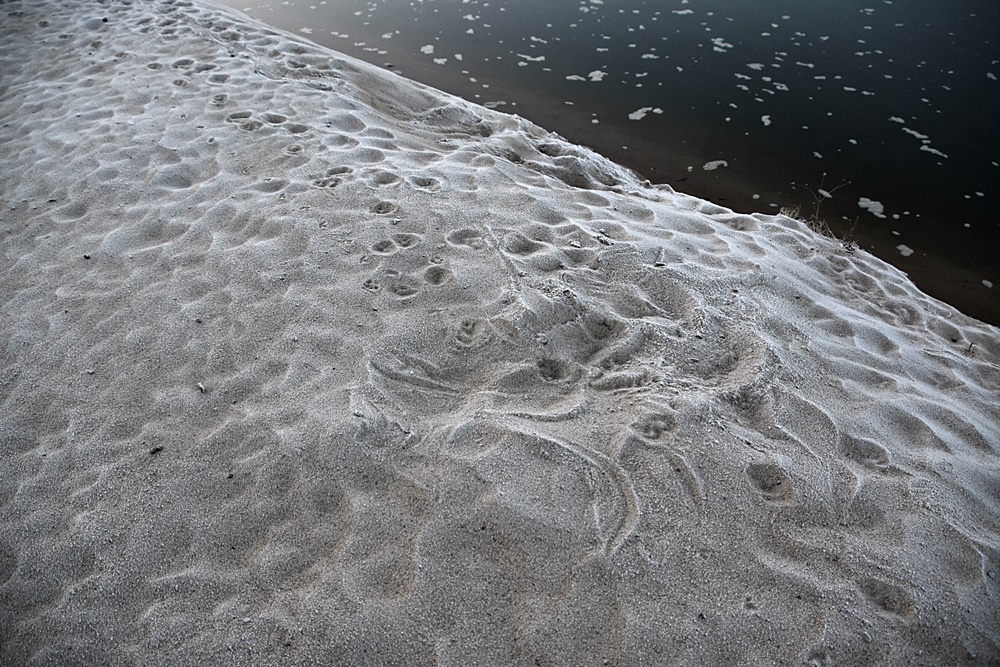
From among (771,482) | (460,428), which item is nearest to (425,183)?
(460,428)

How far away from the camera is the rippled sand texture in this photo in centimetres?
147

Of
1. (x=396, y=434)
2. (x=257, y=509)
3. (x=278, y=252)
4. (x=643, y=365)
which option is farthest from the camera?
(x=278, y=252)

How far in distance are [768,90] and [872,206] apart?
234 centimetres

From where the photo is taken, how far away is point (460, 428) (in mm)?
1862

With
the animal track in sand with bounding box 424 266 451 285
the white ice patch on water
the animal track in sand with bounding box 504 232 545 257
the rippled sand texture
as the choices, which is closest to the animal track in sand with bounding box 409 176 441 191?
the rippled sand texture

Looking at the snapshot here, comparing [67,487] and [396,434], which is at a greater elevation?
[396,434]

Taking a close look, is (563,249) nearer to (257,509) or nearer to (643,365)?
(643,365)

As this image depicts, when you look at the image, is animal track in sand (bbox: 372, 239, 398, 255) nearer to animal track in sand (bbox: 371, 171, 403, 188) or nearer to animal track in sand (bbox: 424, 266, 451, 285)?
animal track in sand (bbox: 424, 266, 451, 285)

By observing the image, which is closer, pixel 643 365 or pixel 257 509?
pixel 257 509

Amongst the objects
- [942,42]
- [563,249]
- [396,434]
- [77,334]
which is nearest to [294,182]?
[77,334]

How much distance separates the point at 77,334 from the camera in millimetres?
2303

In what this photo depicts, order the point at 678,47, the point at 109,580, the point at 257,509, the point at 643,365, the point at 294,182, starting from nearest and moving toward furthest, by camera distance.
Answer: the point at 109,580, the point at 257,509, the point at 643,365, the point at 294,182, the point at 678,47

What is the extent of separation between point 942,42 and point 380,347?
8.74m

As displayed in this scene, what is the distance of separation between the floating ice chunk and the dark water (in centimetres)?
2
